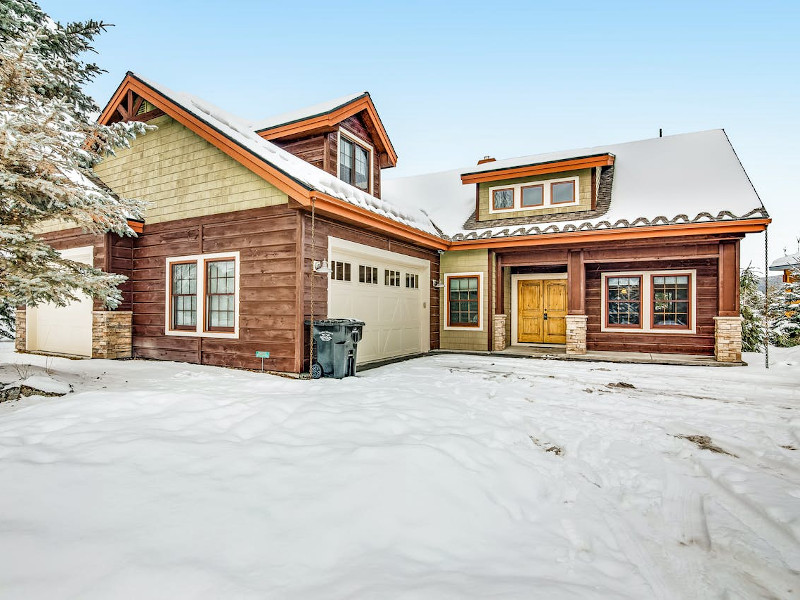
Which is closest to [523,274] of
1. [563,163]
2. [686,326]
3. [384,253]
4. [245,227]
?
[563,163]

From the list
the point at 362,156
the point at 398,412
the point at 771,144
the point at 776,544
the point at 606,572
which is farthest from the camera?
Answer: the point at 771,144

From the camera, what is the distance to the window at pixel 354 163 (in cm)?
977

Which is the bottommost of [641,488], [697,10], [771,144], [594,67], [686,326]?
[641,488]

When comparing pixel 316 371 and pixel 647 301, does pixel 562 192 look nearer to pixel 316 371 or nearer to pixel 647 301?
pixel 647 301

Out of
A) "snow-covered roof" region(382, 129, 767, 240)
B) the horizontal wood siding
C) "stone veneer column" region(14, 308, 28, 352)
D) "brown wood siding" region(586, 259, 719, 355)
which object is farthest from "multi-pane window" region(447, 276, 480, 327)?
"stone veneer column" region(14, 308, 28, 352)

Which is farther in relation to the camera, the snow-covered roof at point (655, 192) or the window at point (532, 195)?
the window at point (532, 195)

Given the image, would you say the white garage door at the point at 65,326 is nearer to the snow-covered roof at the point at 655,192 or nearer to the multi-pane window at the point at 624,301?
the snow-covered roof at the point at 655,192

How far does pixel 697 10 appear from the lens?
1294 cm

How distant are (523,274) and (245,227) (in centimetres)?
870

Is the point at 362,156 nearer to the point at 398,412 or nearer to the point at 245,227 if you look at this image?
the point at 245,227

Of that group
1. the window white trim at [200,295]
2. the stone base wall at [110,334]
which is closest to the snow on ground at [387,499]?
the window white trim at [200,295]

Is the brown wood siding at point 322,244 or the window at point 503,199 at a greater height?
the window at point 503,199

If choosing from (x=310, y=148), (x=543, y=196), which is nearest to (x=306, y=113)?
(x=310, y=148)

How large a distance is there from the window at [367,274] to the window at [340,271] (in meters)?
0.41
